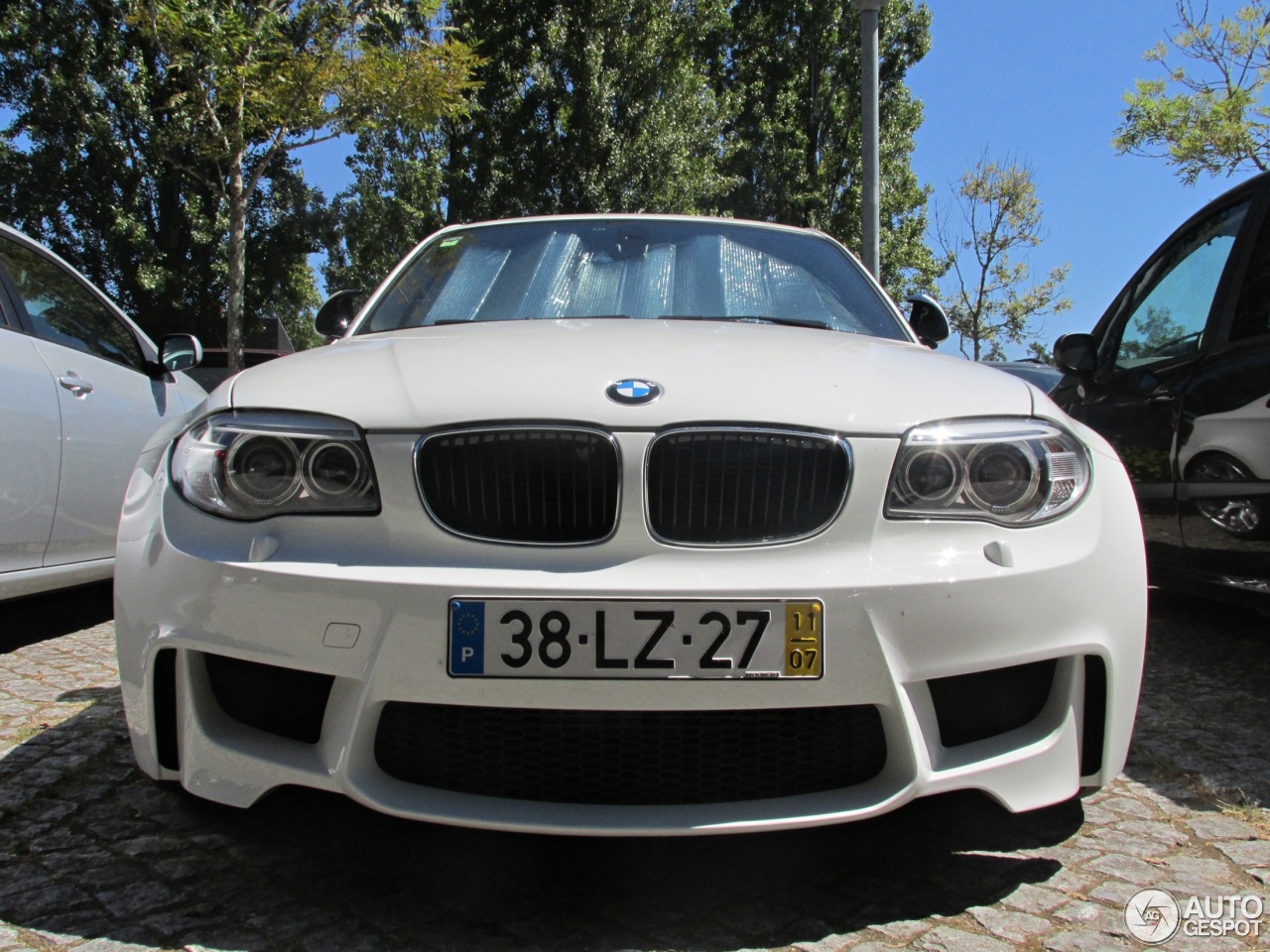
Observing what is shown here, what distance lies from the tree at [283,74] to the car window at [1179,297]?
13542 millimetres

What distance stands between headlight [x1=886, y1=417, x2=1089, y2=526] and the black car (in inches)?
58.9

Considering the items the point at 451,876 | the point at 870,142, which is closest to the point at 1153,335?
the point at 451,876

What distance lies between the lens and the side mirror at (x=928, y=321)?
138 inches

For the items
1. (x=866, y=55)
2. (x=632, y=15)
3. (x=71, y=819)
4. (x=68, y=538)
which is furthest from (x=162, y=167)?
(x=71, y=819)

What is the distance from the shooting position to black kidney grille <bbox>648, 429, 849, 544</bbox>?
188 centimetres

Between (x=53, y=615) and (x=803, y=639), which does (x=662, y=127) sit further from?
(x=803, y=639)

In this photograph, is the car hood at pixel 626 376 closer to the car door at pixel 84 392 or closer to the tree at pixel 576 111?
the car door at pixel 84 392

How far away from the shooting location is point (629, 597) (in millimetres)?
1763

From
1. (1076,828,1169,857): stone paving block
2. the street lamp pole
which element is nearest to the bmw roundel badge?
(1076,828,1169,857): stone paving block

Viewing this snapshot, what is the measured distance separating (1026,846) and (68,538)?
3.53 m

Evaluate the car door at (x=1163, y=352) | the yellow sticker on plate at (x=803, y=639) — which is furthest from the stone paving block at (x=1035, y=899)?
the car door at (x=1163, y=352)

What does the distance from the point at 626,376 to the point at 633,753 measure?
69 cm

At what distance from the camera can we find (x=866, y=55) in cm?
954

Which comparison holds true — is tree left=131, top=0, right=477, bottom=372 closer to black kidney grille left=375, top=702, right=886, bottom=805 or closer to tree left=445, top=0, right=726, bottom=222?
tree left=445, top=0, right=726, bottom=222
